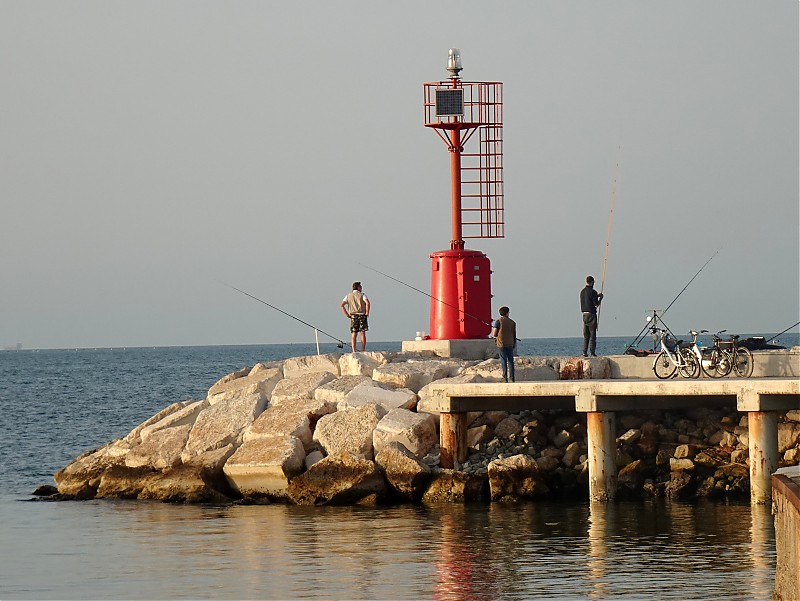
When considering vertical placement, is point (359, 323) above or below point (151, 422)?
above

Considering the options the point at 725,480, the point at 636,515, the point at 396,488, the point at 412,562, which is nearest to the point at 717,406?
the point at 725,480

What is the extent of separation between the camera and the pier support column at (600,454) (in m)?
19.4

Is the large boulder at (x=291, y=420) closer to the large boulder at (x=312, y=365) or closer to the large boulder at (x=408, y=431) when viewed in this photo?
the large boulder at (x=408, y=431)

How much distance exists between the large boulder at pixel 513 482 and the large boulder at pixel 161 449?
5.15 metres

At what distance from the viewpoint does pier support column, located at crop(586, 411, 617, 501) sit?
1939 centimetres

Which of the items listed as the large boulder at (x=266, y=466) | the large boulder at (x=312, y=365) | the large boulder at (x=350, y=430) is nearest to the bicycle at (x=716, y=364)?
the large boulder at (x=350, y=430)

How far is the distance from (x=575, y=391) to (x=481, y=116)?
24.1ft

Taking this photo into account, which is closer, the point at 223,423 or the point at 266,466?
the point at 266,466

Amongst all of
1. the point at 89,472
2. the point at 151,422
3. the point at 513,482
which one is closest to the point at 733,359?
the point at 513,482

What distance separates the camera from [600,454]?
1941 centimetres

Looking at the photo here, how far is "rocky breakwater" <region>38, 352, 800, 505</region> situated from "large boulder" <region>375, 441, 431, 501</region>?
14 mm

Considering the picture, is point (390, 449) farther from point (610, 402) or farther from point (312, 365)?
point (312, 365)

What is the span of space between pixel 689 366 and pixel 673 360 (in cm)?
27

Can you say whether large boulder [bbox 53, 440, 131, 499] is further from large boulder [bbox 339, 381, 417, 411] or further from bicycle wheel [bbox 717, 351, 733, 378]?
bicycle wheel [bbox 717, 351, 733, 378]
